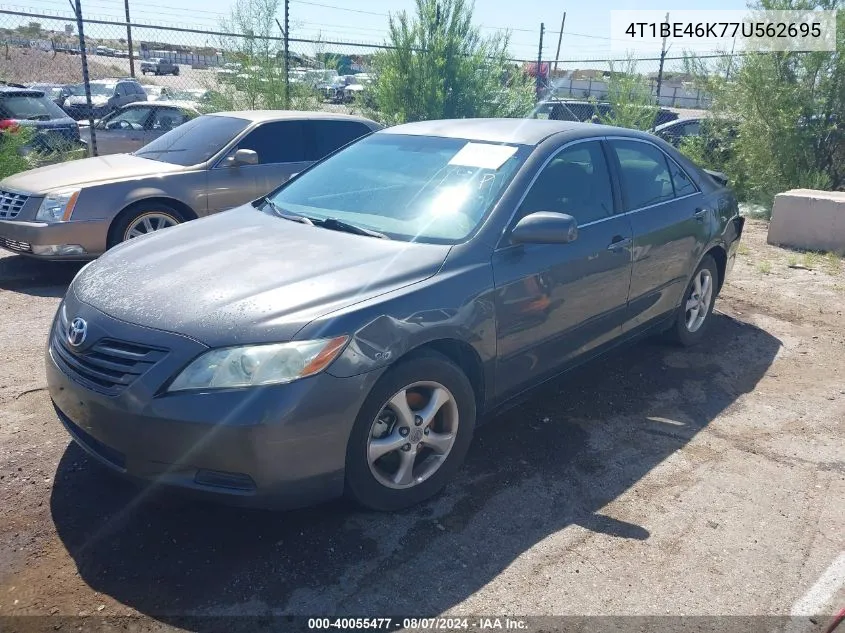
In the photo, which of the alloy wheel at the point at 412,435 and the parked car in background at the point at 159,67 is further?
the parked car in background at the point at 159,67

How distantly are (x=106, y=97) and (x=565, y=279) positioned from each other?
2288 centimetres

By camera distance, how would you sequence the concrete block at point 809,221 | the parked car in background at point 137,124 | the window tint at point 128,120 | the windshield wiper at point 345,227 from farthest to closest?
the window tint at point 128,120, the parked car in background at point 137,124, the concrete block at point 809,221, the windshield wiper at point 345,227

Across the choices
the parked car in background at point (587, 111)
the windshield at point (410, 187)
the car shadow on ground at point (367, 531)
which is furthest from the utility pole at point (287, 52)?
the car shadow on ground at point (367, 531)

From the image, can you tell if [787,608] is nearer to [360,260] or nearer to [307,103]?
[360,260]

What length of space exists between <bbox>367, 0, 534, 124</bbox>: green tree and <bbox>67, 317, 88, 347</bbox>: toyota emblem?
1008 cm

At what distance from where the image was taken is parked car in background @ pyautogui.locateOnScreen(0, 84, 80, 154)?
10805 millimetres

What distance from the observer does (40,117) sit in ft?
37.9

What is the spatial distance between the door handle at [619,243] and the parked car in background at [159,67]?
43066 mm

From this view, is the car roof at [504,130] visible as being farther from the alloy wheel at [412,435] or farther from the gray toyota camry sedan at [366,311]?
the alloy wheel at [412,435]

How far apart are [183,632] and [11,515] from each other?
1.13m

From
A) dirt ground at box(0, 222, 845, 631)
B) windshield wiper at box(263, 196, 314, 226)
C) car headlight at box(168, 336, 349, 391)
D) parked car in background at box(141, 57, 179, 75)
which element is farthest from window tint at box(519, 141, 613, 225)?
parked car in background at box(141, 57, 179, 75)

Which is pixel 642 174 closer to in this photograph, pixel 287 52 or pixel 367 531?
pixel 367 531

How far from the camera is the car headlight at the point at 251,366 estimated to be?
8.90ft

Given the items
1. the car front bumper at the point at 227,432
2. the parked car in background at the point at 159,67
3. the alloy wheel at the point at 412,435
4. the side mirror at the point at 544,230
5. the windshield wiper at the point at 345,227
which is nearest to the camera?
the car front bumper at the point at 227,432
